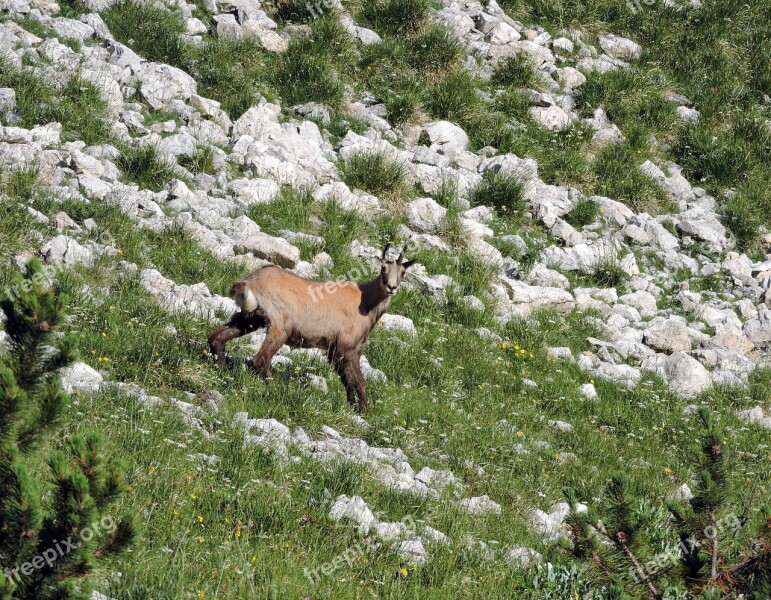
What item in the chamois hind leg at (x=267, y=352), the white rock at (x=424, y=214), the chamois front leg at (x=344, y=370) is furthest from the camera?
the white rock at (x=424, y=214)

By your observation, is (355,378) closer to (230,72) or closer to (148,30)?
(230,72)

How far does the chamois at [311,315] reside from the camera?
855cm

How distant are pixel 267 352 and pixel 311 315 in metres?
0.64

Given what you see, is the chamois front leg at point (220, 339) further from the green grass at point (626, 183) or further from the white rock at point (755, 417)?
the green grass at point (626, 183)

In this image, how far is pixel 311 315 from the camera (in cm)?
890

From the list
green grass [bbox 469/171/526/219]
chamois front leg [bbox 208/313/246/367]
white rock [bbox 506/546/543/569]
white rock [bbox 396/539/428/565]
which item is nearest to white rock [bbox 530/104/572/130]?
green grass [bbox 469/171/526/219]

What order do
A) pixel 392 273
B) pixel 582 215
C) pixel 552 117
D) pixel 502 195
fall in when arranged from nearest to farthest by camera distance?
1. pixel 392 273
2. pixel 502 195
3. pixel 582 215
4. pixel 552 117

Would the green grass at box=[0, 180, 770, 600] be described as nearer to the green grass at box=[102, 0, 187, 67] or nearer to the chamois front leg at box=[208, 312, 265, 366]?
the chamois front leg at box=[208, 312, 265, 366]

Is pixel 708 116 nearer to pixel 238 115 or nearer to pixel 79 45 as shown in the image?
→ pixel 238 115

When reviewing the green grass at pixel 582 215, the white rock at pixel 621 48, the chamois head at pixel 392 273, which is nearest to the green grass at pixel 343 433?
the chamois head at pixel 392 273

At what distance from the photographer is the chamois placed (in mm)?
8547

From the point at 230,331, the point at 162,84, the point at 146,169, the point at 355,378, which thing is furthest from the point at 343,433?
the point at 162,84

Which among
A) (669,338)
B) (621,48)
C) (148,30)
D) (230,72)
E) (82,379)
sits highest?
(621,48)

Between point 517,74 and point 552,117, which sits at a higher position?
point 517,74
